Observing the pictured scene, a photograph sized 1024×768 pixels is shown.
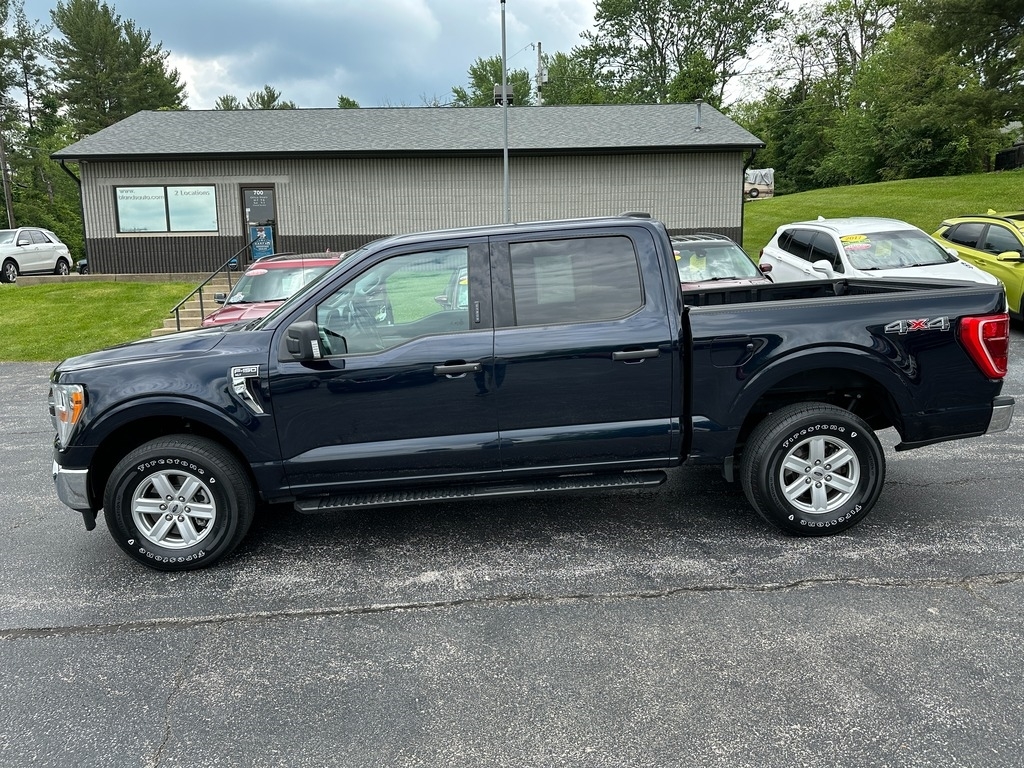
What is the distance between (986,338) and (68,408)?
5.36 meters

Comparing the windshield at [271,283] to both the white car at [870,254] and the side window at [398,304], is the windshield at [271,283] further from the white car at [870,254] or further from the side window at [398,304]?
the white car at [870,254]

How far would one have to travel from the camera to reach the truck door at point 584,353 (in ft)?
14.7

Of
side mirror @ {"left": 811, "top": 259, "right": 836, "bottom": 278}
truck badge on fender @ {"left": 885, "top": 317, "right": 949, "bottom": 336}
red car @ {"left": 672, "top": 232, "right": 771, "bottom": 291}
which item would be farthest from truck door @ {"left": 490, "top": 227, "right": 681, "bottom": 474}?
side mirror @ {"left": 811, "top": 259, "right": 836, "bottom": 278}

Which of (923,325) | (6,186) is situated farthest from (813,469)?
(6,186)

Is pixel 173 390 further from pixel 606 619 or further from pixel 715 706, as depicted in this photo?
pixel 715 706

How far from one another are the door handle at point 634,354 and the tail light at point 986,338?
1.88 metres

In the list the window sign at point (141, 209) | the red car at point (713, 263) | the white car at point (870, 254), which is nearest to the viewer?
the red car at point (713, 263)

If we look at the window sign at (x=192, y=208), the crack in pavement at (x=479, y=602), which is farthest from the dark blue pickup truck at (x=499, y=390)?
the window sign at (x=192, y=208)

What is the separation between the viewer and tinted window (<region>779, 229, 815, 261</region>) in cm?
1326

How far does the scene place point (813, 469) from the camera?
469 cm

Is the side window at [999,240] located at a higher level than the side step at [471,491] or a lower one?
higher

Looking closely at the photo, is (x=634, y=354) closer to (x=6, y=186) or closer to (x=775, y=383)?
(x=775, y=383)

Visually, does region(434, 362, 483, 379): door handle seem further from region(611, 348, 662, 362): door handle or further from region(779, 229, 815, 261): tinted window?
region(779, 229, 815, 261): tinted window

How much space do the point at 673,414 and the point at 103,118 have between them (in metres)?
58.9
